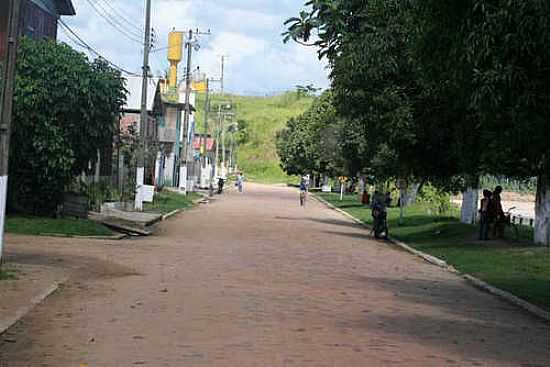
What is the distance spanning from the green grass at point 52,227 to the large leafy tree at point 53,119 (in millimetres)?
1028

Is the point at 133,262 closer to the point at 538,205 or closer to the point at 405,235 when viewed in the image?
the point at 538,205

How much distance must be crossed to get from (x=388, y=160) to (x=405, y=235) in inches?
112

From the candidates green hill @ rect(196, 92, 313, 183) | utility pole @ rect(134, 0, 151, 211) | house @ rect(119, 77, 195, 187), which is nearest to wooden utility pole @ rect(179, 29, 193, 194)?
house @ rect(119, 77, 195, 187)

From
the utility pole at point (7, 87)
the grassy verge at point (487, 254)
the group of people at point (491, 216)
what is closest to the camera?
the utility pole at point (7, 87)

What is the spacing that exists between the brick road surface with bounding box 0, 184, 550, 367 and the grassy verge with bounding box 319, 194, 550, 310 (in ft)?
2.77

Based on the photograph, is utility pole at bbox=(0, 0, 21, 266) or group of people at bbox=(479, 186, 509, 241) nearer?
utility pole at bbox=(0, 0, 21, 266)

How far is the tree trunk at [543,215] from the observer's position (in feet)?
94.6

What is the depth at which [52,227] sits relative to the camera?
2841 centimetres

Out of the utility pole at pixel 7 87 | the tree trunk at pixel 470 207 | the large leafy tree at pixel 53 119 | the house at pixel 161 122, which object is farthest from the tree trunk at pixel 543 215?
the house at pixel 161 122

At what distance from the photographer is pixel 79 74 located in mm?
30234

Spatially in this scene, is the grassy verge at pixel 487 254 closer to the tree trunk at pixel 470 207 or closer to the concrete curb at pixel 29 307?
the tree trunk at pixel 470 207

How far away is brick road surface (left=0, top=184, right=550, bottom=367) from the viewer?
34.8 feet

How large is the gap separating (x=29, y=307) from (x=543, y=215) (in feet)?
61.8

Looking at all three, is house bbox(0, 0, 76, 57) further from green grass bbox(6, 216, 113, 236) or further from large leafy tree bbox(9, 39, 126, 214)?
green grass bbox(6, 216, 113, 236)
